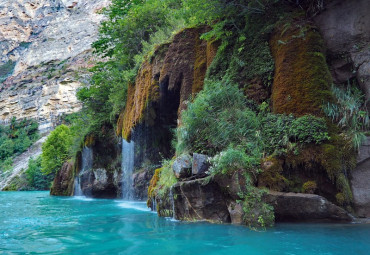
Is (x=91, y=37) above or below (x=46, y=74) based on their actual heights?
above

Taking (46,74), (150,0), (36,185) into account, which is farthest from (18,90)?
(150,0)

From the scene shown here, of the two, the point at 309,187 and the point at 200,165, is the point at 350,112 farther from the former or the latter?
the point at 200,165

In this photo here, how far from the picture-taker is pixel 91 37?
233 feet

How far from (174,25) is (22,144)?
52.4 metres

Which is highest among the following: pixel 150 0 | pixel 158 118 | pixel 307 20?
pixel 150 0

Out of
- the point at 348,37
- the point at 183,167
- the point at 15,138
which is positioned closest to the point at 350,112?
the point at 348,37

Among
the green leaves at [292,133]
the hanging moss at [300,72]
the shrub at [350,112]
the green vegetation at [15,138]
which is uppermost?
the green vegetation at [15,138]

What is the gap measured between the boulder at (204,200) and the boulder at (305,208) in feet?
3.52

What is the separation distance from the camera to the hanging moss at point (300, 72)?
6688 mm

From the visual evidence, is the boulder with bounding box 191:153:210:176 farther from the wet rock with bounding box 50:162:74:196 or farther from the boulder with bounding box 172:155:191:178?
the wet rock with bounding box 50:162:74:196

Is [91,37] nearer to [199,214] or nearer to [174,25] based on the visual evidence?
[174,25]

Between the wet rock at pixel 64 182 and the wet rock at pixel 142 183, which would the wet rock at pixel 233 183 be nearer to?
the wet rock at pixel 142 183

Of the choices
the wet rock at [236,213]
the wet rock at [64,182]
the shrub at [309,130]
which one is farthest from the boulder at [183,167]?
the wet rock at [64,182]

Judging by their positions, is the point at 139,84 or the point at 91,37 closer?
the point at 139,84
